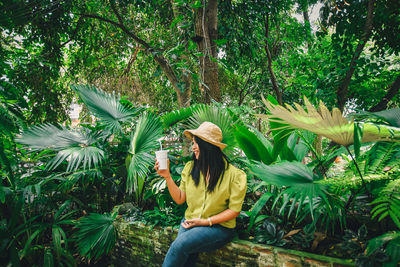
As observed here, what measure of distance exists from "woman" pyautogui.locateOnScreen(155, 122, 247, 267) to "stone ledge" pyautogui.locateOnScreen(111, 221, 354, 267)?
0.20m

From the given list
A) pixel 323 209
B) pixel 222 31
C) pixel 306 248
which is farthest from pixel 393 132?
pixel 222 31

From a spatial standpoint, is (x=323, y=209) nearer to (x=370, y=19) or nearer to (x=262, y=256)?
(x=262, y=256)

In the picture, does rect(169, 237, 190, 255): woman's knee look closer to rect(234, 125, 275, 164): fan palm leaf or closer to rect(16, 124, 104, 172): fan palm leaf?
rect(234, 125, 275, 164): fan palm leaf

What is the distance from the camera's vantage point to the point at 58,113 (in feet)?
16.4

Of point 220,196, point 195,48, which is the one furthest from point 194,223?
point 195,48

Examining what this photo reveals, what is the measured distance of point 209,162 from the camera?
1897mm

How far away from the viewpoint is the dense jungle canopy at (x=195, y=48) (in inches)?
145

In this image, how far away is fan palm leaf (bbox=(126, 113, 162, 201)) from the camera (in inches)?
94.3

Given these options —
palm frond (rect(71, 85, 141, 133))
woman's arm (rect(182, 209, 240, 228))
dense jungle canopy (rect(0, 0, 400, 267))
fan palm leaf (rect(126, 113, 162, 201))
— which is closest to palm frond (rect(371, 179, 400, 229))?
dense jungle canopy (rect(0, 0, 400, 267))

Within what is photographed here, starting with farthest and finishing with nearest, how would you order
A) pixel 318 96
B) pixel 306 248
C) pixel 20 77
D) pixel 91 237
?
1. pixel 20 77
2. pixel 318 96
3. pixel 91 237
4. pixel 306 248

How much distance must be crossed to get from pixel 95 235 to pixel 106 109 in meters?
1.40

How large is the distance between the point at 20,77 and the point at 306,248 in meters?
5.19

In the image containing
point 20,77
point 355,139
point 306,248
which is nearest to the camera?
point 355,139

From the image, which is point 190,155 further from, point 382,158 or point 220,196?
point 382,158
